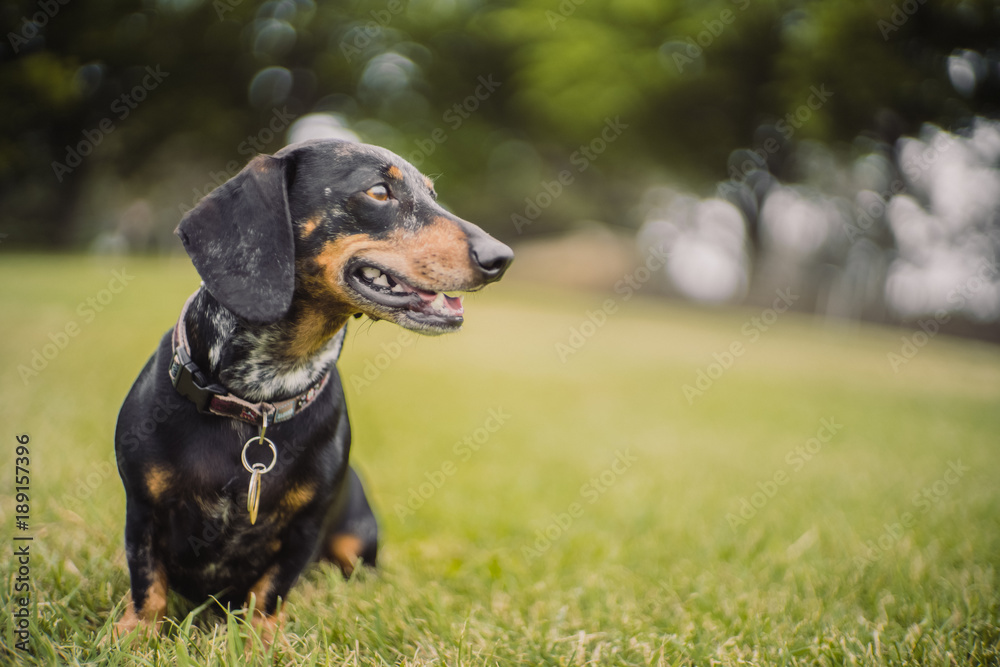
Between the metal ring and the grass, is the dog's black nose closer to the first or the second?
the metal ring

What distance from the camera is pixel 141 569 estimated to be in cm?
180

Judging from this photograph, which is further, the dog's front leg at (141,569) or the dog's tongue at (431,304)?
the dog's tongue at (431,304)

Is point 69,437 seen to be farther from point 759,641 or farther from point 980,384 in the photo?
point 980,384

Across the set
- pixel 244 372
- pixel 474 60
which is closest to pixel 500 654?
pixel 244 372

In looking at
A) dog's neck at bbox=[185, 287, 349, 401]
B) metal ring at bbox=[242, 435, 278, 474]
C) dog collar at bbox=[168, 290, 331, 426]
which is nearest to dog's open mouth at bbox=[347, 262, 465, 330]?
dog's neck at bbox=[185, 287, 349, 401]

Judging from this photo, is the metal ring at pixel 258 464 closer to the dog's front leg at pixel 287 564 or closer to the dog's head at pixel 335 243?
the dog's front leg at pixel 287 564

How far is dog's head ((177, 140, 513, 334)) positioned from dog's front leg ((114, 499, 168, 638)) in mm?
676

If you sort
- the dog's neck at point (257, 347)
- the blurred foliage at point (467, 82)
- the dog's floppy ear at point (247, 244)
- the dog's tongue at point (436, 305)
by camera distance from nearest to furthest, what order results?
the dog's floppy ear at point (247, 244)
the dog's neck at point (257, 347)
the dog's tongue at point (436, 305)
the blurred foliage at point (467, 82)

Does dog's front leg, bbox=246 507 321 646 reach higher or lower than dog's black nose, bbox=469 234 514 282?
lower

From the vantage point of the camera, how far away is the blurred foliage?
13555 mm

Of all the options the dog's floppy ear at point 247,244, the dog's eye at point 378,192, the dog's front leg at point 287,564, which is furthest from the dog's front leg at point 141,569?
the dog's eye at point 378,192

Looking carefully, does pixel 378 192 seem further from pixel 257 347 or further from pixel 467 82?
pixel 467 82

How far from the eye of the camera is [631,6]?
16.5m

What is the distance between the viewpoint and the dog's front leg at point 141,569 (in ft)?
5.87
